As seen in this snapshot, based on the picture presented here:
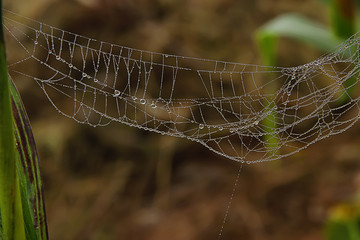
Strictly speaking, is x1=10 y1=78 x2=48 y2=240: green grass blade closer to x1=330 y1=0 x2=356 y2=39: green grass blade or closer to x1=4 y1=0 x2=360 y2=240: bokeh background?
x1=330 y1=0 x2=356 y2=39: green grass blade

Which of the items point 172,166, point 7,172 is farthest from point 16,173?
point 172,166

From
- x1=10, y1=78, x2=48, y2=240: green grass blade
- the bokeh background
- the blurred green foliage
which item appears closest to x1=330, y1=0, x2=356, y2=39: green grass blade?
the blurred green foliage

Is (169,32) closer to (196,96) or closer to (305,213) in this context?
(196,96)

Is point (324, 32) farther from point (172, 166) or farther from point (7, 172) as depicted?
point (7, 172)

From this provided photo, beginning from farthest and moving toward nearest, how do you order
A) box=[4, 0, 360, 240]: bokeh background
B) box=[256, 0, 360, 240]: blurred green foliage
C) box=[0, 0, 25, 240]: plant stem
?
box=[4, 0, 360, 240]: bokeh background → box=[256, 0, 360, 240]: blurred green foliage → box=[0, 0, 25, 240]: plant stem

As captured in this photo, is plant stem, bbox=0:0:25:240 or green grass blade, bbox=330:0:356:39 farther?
green grass blade, bbox=330:0:356:39

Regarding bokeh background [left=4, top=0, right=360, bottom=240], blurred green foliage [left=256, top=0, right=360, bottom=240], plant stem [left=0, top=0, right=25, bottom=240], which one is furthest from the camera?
bokeh background [left=4, top=0, right=360, bottom=240]

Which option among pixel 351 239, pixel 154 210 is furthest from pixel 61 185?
pixel 351 239

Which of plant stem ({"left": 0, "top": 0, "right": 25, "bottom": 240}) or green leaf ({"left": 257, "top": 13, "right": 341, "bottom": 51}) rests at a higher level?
green leaf ({"left": 257, "top": 13, "right": 341, "bottom": 51})
